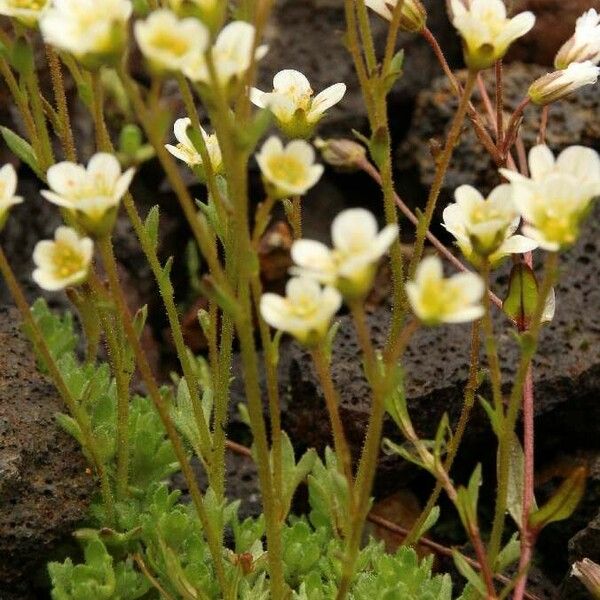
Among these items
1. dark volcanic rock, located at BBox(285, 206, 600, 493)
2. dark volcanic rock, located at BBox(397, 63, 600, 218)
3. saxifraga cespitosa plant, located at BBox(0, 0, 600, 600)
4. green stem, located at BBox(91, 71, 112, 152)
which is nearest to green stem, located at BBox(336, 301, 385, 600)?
saxifraga cespitosa plant, located at BBox(0, 0, 600, 600)

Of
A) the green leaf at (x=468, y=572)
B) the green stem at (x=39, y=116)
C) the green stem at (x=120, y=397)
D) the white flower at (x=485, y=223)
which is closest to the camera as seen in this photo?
the white flower at (x=485, y=223)

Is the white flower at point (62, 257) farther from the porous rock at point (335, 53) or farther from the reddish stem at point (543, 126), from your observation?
the porous rock at point (335, 53)

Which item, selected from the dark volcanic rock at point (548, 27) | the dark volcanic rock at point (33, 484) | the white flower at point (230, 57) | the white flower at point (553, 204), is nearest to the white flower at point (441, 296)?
the white flower at point (553, 204)

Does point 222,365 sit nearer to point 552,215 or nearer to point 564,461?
point 552,215

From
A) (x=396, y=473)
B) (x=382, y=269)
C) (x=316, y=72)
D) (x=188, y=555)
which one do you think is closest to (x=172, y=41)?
(x=188, y=555)

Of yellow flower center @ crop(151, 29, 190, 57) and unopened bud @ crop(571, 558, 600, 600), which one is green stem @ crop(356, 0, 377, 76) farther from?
unopened bud @ crop(571, 558, 600, 600)

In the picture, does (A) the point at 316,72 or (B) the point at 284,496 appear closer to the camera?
(B) the point at 284,496
